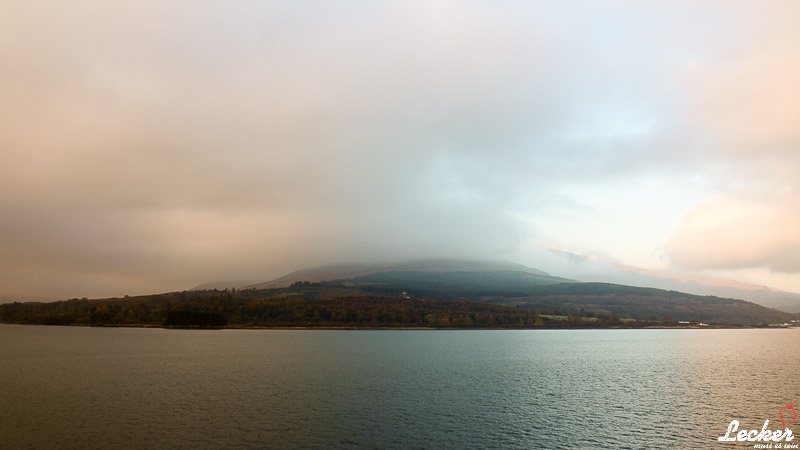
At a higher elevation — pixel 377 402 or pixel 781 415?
pixel 781 415

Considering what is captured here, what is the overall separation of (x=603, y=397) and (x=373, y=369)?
1545 inches

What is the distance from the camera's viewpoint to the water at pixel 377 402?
129ft

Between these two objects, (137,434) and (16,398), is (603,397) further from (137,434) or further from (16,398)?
(16,398)

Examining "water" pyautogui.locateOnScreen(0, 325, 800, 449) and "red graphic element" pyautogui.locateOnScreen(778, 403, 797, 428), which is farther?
"red graphic element" pyautogui.locateOnScreen(778, 403, 797, 428)

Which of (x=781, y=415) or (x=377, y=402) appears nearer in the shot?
(x=781, y=415)

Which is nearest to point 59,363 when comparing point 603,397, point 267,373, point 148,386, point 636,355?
point 148,386

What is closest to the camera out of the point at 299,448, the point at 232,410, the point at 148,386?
the point at 299,448

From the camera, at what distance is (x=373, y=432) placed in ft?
135

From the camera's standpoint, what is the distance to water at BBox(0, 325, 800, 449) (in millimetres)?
39219

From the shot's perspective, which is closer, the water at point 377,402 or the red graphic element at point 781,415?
the water at point 377,402

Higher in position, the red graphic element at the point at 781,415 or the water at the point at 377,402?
the red graphic element at the point at 781,415

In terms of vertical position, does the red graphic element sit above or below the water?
above

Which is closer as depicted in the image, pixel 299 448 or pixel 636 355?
pixel 299 448

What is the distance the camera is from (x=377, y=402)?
5369 cm
